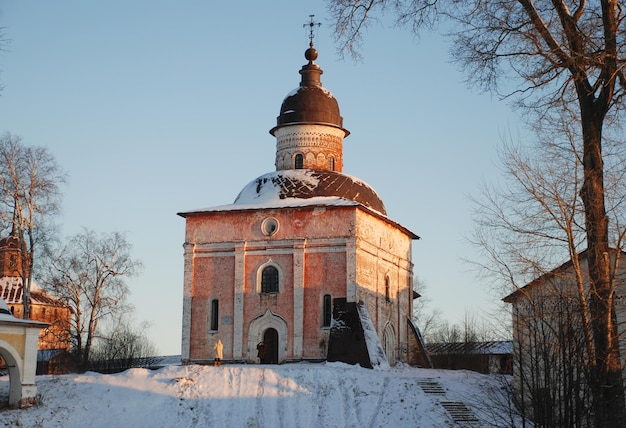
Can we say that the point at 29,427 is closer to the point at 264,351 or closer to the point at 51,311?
the point at 264,351

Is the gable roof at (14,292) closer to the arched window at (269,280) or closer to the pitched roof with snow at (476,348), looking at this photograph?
the pitched roof with snow at (476,348)

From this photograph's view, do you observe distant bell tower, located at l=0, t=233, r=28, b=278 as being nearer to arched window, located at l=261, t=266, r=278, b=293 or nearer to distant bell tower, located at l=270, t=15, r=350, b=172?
arched window, located at l=261, t=266, r=278, b=293

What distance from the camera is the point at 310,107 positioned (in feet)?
119

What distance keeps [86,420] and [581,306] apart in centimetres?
1584

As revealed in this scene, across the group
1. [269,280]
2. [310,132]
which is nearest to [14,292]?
[310,132]

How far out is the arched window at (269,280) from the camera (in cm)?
3209

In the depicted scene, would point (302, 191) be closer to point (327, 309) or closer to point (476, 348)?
point (327, 309)

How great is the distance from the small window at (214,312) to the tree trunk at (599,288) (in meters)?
23.5

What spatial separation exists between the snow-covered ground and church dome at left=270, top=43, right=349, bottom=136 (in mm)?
12941

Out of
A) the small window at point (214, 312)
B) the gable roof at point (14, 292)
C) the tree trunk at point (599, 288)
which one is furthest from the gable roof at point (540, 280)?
the gable roof at point (14, 292)

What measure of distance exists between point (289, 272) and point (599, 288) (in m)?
22.7

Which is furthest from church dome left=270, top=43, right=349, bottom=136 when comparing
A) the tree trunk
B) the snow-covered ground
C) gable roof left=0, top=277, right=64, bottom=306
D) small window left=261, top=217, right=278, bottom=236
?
the tree trunk

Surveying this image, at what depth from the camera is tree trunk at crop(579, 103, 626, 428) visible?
9.54 m

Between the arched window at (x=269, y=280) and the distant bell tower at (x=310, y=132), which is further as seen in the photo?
the distant bell tower at (x=310, y=132)
